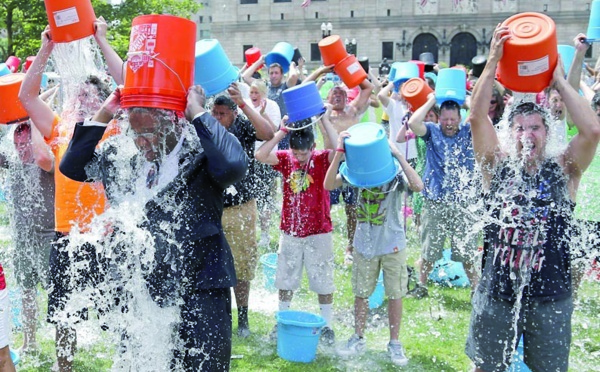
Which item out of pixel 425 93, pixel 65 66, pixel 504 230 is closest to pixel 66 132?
pixel 65 66

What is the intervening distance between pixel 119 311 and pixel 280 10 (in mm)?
59087

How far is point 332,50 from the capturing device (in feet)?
20.7

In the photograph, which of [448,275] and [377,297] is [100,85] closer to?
[377,297]

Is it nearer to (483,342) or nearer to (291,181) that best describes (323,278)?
(291,181)

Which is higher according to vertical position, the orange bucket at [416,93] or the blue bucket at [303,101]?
the blue bucket at [303,101]

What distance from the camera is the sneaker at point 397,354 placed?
14.7 ft

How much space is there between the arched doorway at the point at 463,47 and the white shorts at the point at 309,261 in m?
54.8

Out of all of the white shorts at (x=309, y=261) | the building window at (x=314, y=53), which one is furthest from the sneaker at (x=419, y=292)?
the building window at (x=314, y=53)

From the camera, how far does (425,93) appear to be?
630cm

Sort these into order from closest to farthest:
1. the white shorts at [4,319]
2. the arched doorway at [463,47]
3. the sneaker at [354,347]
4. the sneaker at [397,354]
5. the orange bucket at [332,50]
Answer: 1. the white shorts at [4,319]
2. the sneaker at [397,354]
3. the sneaker at [354,347]
4. the orange bucket at [332,50]
5. the arched doorway at [463,47]

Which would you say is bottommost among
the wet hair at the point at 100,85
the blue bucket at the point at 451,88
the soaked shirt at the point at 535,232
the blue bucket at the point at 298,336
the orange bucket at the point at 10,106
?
the blue bucket at the point at 298,336

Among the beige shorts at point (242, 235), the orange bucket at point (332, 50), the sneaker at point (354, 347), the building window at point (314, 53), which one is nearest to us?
the sneaker at point (354, 347)

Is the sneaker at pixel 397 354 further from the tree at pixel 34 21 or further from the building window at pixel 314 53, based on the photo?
the building window at pixel 314 53

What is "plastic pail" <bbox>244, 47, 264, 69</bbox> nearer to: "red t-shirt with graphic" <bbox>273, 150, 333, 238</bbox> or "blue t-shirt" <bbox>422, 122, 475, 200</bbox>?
"blue t-shirt" <bbox>422, 122, 475, 200</bbox>
